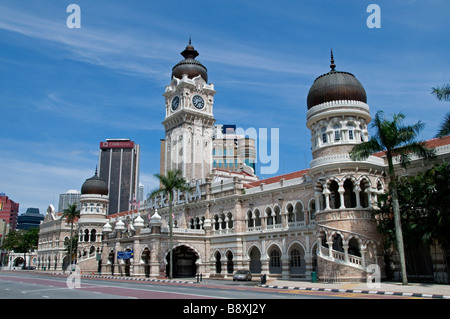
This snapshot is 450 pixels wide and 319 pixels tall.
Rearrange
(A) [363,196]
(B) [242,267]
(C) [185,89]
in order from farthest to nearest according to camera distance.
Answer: (C) [185,89], (B) [242,267], (A) [363,196]

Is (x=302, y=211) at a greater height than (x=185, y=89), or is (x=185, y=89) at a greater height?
(x=185, y=89)

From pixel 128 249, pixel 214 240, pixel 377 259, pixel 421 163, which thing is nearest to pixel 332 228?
pixel 377 259

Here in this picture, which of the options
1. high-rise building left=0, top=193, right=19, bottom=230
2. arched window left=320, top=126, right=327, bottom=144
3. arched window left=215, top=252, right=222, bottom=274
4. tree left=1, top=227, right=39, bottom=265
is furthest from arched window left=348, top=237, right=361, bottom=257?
high-rise building left=0, top=193, right=19, bottom=230

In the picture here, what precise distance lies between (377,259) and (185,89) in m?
38.5

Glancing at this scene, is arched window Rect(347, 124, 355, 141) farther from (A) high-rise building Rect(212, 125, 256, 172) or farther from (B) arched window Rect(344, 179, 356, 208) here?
(A) high-rise building Rect(212, 125, 256, 172)

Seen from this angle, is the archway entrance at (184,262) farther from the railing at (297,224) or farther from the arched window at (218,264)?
the railing at (297,224)

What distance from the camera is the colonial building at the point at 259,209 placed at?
3031 cm

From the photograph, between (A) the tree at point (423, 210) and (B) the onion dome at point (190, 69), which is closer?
(A) the tree at point (423, 210)

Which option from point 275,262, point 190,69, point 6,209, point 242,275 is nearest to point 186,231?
point 242,275

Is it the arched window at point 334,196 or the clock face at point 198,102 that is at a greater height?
the clock face at point 198,102

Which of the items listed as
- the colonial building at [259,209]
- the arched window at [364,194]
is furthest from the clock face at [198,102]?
the arched window at [364,194]

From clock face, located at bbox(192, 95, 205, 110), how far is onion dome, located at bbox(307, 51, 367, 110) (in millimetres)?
28302
